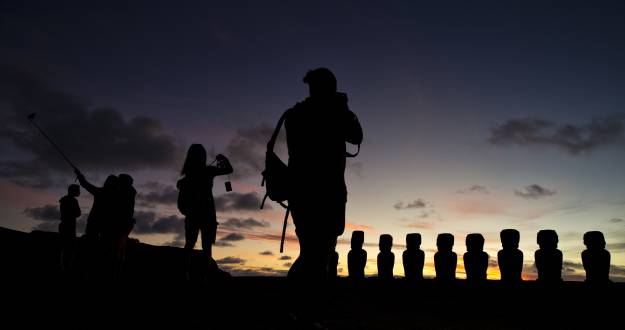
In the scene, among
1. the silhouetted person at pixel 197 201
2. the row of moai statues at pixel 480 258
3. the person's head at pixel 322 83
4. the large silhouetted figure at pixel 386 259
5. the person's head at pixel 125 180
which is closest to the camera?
the person's head at pixel 322 83

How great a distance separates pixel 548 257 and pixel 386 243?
12.7 ft

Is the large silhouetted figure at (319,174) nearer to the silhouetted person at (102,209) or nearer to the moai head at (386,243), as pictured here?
the silhouetted person at (102,209)

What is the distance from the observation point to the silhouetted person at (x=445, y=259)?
895 centimetres

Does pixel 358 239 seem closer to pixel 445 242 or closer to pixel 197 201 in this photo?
pixel 445 242

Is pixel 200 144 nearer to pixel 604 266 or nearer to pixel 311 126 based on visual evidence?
pixel 311 126

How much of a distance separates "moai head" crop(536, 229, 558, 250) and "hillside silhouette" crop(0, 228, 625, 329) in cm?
68

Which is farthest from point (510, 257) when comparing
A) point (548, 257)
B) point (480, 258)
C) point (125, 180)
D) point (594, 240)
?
point (125, 180)

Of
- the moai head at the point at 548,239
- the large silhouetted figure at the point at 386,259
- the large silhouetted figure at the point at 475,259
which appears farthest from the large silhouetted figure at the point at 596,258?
the large silhouetted figure at the point at 386,259

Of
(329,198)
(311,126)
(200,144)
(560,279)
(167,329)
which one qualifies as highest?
(200,144)

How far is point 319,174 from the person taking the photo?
Result: 13.3 feet

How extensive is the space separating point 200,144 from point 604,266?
6049 millimetres

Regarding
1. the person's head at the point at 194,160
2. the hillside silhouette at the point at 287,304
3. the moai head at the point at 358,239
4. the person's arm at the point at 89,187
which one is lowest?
the hillside silhouette at the point at 287,304

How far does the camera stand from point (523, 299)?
6789mm

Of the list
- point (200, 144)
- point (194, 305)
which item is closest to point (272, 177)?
point (194, 305)
